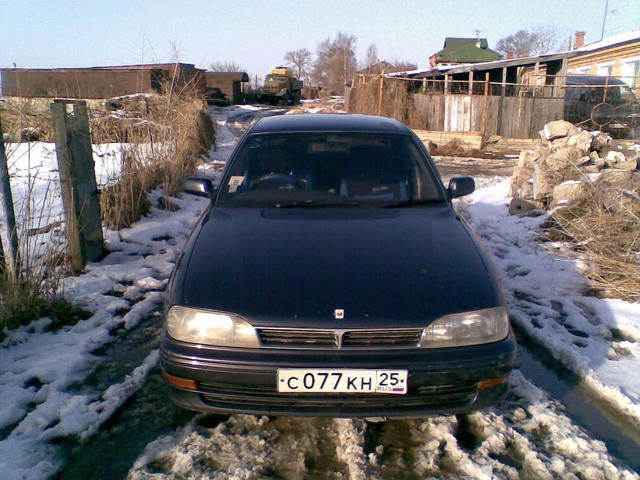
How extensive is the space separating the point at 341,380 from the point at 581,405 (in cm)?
158

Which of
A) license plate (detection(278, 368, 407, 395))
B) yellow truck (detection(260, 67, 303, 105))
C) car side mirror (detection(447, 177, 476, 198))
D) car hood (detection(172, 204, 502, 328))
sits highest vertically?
yellow truck (detection(260, 67, 303, 105))

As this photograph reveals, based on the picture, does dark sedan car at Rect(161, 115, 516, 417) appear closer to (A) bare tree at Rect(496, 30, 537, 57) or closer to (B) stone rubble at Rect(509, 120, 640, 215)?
(B) stone rubble at Rect(509, 120, 640, 215)

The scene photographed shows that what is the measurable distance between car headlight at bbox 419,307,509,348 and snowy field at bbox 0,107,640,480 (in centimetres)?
58

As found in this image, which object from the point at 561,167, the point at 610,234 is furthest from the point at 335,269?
the point at 561,167

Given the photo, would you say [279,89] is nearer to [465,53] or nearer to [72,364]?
[465,53]

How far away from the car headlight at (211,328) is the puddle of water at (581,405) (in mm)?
1824

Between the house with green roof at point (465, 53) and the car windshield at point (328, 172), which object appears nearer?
the car windshield at point (328, 172)

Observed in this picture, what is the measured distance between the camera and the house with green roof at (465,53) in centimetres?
5462

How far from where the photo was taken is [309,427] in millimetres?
2834

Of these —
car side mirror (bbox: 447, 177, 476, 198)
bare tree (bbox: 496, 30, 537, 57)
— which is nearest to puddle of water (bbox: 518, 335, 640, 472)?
car side mirror (bbox: 447, 177, 476, 198)

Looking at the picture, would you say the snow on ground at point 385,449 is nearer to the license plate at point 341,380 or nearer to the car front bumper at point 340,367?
the car front bumper at point 340,367

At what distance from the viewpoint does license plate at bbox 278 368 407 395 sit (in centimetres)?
234

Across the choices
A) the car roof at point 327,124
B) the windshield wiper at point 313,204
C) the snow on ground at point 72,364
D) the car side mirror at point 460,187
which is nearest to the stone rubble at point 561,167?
the car side mirror at point 460,187

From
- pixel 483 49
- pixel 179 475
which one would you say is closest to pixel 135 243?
pixel 179 475
